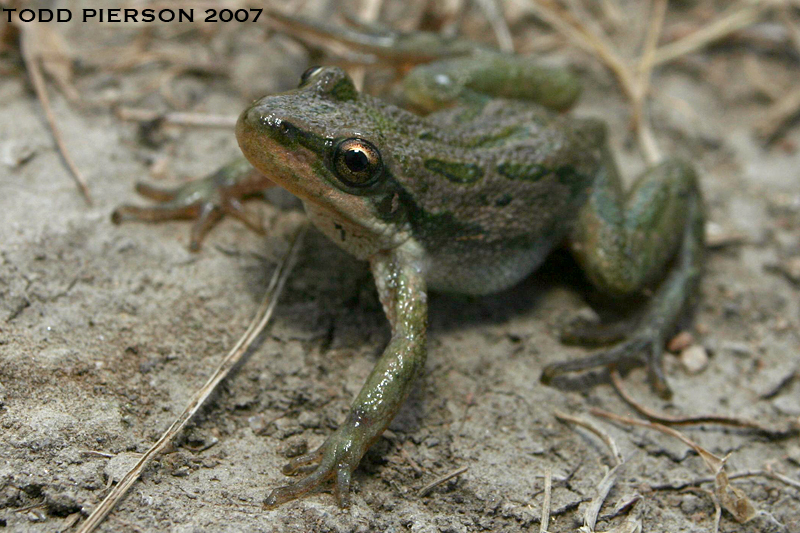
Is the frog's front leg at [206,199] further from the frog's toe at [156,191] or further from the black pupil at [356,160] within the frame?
the black pupil at [356,160]

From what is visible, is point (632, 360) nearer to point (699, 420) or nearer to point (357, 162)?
point (699, 420)

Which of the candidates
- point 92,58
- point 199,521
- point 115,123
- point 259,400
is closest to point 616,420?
point 259,400

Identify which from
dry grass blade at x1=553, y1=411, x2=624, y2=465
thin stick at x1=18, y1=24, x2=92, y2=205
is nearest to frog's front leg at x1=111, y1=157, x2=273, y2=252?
thin stick at x1=18, y1=24, x2=92, y2=205

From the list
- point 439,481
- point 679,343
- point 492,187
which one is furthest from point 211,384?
point 679,343

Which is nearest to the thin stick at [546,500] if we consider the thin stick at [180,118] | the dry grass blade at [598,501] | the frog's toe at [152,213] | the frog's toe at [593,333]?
the dry grass blade at [598,501]

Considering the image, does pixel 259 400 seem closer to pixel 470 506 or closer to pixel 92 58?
pixel 470 506

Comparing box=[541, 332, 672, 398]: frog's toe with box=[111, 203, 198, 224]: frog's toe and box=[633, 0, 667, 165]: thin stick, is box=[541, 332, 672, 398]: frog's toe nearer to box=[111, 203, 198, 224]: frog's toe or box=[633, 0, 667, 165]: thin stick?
box=[633, 0, 667, 165]: thin stick

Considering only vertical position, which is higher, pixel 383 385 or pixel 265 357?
pixel 383 385
